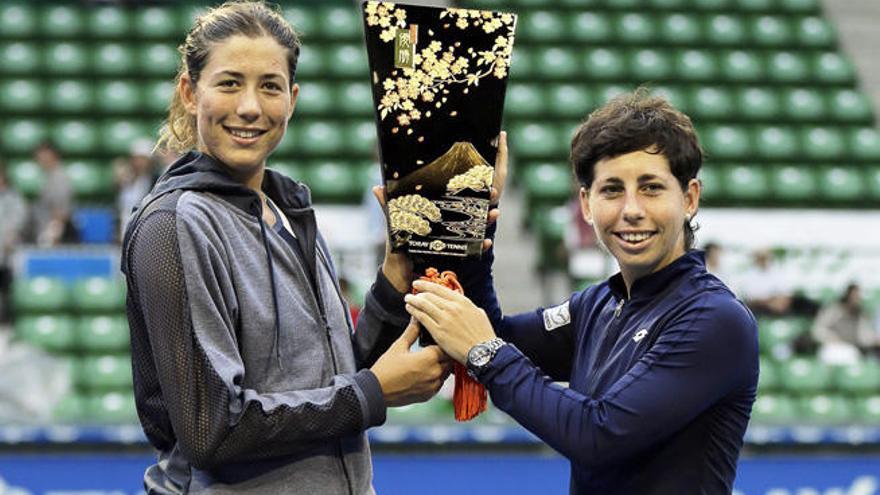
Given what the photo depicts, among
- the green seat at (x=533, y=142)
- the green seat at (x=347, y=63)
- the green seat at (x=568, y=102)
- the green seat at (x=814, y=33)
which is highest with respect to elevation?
the green seat at (x=814, y=33)

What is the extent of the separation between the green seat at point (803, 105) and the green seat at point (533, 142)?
2.09 meters

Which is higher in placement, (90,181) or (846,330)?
(90,181)

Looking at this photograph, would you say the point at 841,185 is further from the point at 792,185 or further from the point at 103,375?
the point at 103,375

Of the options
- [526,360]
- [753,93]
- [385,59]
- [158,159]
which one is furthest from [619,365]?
[753,93]

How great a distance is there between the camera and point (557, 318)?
3227 millimetres

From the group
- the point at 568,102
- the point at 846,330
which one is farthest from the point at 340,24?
the point at 846,330

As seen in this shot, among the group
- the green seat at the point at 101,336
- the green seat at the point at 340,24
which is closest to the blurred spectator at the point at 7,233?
the green seat at the point at 101,336

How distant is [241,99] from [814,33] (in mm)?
10867

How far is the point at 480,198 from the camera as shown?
291cm

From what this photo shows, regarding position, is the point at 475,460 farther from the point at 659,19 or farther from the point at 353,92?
the point at 659,19

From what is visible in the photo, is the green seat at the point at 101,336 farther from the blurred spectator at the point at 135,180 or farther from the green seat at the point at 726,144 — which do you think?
the green seat at the point at 726,144

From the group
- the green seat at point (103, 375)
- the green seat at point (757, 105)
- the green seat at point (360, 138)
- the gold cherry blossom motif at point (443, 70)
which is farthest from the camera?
the green seat at point (757, 105)

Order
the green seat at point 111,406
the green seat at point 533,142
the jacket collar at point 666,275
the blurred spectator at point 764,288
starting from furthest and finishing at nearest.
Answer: the green seat at point 533,142 < the blurred spectator at point 764,288 < the green seat at point 111,406 < the jacket collar at point 666,275

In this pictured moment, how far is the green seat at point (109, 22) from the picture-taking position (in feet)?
38.3
